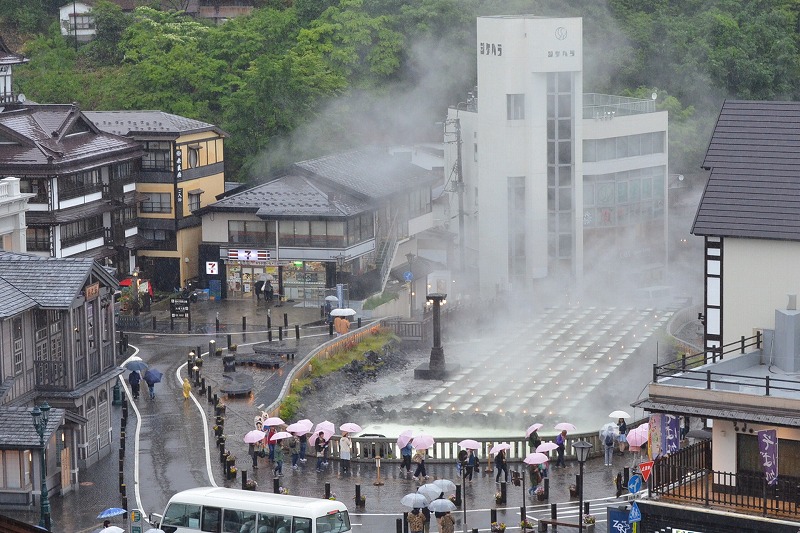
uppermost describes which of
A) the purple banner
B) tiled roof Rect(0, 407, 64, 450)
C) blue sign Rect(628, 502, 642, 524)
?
the purple banner

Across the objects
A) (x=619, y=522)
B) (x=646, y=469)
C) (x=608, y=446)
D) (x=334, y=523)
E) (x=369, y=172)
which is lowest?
(x=608, y=446)

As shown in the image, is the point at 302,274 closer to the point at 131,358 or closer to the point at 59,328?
the point at 131,358

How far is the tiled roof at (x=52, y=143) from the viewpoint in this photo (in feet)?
235

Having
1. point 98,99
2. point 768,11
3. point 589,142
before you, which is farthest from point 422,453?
point 768,11

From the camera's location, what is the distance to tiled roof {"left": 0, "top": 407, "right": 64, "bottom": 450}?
44875 mm

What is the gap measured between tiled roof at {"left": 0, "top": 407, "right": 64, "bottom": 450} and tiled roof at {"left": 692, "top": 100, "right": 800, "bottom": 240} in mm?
17138

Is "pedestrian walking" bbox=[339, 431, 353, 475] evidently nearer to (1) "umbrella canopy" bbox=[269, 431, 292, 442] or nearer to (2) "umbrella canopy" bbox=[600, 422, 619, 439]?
(1) "umbrella canopy" bbox=[269, 431, 292, 442]

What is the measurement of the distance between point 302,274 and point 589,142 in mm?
15461

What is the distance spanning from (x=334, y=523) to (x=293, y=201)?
3768 centimetres

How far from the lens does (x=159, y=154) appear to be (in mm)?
79688

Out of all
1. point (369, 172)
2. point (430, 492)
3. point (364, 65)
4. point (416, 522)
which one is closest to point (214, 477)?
point (430, 492)

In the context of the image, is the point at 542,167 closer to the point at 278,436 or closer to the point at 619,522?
the point at 278,436

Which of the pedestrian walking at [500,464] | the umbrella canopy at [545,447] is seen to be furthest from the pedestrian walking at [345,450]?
the umbrella canopy at [545,447]

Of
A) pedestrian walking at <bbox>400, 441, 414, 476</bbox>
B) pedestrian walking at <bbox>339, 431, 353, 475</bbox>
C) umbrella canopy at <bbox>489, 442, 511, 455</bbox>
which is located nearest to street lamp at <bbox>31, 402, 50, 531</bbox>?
pedestrian walking at <bbox>339, 431, 353, 475</bbox>
